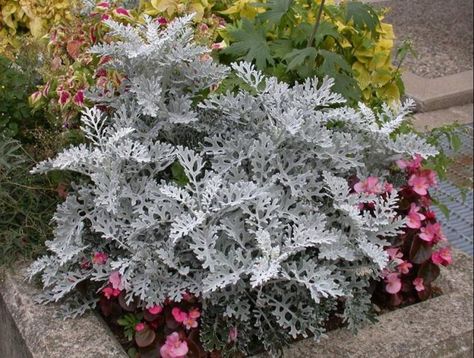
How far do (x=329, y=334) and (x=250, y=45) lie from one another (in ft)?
3.63

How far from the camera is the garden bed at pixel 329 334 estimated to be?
87.5 inches

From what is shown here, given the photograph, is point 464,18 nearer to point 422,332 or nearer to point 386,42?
point 386,42

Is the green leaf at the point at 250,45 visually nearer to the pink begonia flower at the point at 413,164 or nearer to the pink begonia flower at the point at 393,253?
the pink begonia flower at the point at 413,164

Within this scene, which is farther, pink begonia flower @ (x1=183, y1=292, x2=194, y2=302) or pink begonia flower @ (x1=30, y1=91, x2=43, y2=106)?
pink begonia flower @ (x1=30, y1=91, x2=43, y2=106)

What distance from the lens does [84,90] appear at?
2648mm

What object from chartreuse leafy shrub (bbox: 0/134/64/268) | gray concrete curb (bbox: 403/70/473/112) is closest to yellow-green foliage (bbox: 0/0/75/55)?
chartreuse leafy shrub (bbox: 0/134/64/268)

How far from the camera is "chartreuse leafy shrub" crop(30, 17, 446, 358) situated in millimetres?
2170

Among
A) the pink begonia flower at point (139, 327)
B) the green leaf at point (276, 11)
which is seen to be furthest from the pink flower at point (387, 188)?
the pink begonia flower at point (139, 327)

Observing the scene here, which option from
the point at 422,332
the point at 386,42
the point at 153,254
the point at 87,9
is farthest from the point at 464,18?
the point at 153,254

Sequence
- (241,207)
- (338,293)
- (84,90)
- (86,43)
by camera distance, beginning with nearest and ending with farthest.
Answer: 1. (338,293)
2. (241,207)
3. (84,90)
4. (86,43)

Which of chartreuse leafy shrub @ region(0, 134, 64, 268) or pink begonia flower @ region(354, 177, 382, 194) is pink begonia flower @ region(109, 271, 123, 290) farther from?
pink begonia flower @ region(354, 177, 382, 194)

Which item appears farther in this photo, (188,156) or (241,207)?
(188,156)

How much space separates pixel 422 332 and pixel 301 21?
51.2 inches

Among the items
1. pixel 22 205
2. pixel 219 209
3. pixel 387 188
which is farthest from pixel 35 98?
pixel 387 188
